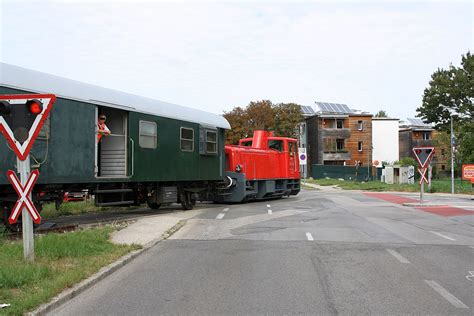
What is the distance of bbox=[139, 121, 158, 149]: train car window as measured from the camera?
14.6m

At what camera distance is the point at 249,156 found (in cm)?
2259

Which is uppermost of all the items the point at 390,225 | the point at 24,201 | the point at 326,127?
the point at 326,127

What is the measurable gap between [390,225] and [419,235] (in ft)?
6.85

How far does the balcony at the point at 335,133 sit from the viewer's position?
63.0 meters

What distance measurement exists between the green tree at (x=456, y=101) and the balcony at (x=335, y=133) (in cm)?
1164

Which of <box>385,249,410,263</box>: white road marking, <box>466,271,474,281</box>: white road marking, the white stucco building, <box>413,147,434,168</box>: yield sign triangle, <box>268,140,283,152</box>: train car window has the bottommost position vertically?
<box>466,271,474,281</box>: white road marking

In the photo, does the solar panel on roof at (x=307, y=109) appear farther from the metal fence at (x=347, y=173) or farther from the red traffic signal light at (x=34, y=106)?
the red traffic signal light at (x=34, y=106)

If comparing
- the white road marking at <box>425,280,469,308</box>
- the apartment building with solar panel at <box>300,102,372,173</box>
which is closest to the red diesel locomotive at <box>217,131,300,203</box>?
the white road marking at <box>425,280,469,308</box>

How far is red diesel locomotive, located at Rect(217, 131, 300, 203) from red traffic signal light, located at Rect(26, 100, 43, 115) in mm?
14440

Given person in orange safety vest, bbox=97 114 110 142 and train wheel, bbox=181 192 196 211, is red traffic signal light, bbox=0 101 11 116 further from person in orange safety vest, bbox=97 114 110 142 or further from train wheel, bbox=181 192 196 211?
train wheel, bbox=181 192 196 211

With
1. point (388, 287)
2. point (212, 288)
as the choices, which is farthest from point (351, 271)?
point (212, 288)

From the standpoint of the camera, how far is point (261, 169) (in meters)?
23.5

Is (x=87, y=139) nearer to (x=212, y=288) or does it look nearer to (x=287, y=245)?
(x=287, y=245)

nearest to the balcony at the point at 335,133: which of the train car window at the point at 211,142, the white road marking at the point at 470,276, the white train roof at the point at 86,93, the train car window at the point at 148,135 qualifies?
the train car window at the point at 211,142
